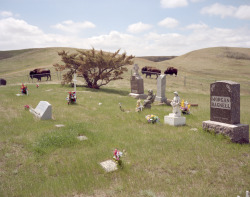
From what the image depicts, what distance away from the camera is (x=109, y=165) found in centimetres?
611

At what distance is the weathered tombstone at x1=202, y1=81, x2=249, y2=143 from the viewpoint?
27.4 feet

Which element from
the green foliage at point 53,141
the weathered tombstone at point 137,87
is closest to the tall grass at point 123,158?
the green foliage at point 53,141

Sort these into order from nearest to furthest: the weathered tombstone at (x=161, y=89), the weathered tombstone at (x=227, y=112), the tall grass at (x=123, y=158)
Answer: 1. the tall grass at (x=123, y=158)
2. the weathered tombstone at (x=227, y=112)
3. the weathered tombstone at (x=161, y=89)

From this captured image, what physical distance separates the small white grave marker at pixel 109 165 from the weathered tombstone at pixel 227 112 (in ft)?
15.9

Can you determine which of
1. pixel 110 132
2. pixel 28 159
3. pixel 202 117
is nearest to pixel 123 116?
pixel 110 132

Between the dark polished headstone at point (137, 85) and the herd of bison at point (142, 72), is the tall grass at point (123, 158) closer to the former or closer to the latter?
the dark polished headstone at point (137, 85)

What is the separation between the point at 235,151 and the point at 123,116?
6.45 m

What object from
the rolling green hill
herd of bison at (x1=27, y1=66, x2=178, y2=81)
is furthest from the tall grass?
the rolling green hill

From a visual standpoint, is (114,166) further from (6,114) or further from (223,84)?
(6,114)

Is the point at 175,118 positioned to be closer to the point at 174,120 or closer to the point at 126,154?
the point at 174,120

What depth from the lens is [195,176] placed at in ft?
18.4

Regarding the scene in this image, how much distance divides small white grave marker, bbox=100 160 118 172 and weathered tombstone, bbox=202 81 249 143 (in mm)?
4858

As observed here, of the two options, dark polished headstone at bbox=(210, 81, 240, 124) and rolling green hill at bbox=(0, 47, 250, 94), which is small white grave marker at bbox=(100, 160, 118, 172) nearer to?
dark polished headstone at bbox=(210, 81, 240, 124)

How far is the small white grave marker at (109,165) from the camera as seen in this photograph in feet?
19.4
